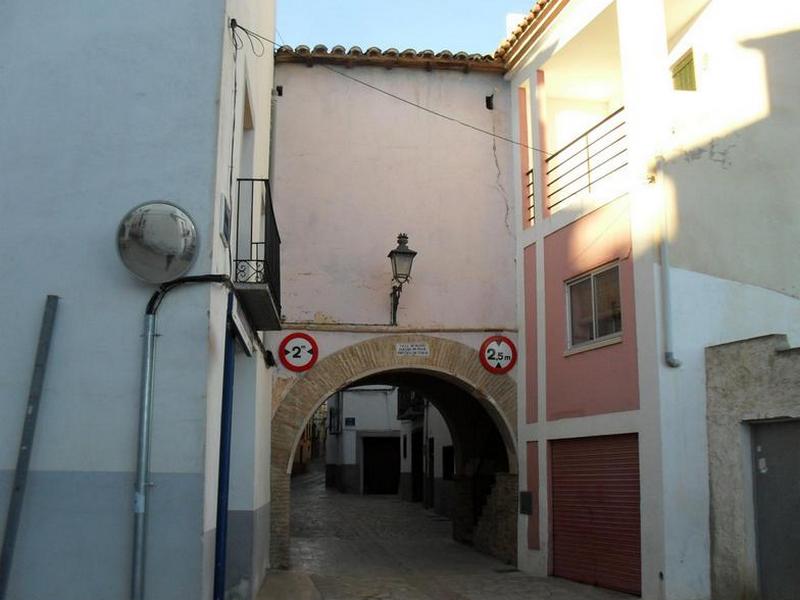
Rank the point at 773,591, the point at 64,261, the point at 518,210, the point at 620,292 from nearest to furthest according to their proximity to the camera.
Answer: the point at 64,261 < the point at 773,591 < the point at 620,292 < the point at 518,210

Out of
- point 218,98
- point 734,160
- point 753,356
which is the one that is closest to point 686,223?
point 734,160

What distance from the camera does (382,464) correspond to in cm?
3225

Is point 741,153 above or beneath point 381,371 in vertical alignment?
above

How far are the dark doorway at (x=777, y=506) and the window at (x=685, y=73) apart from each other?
15.6ft

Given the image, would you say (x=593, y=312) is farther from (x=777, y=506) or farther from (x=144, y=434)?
(x=144, y=434)

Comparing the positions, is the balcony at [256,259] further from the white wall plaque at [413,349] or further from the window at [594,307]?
the window at [594,307]

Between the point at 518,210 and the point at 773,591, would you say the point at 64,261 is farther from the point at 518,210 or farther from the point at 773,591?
the point at 518,210

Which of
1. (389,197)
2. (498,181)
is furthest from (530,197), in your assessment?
(389,197)

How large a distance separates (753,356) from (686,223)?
1735 mm

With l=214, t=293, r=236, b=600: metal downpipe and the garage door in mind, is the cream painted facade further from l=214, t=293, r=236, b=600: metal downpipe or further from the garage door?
l=214, t=293, r=236, b=600: metal downpipe

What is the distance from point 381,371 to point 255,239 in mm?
3649

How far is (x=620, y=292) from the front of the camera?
10.5m

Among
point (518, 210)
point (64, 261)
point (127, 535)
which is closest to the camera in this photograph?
point (127, 535)

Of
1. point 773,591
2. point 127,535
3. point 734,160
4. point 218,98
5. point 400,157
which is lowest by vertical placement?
point 773,591
